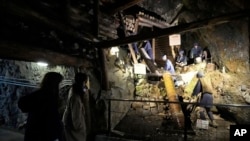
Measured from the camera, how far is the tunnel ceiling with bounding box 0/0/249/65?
5527 mm

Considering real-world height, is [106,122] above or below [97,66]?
below

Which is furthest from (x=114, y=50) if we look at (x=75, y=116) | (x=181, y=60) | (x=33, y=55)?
(x=181, y=60)

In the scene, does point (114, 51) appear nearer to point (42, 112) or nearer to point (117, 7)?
point (117, 7)

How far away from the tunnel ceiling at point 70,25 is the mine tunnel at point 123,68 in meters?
0.03

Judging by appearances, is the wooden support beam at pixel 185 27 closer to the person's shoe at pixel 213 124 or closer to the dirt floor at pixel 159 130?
the dirt floor at pixel 159 130

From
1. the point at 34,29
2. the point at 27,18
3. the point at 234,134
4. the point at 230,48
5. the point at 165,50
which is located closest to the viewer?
the point at 234,134

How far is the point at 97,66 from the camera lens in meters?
8.15

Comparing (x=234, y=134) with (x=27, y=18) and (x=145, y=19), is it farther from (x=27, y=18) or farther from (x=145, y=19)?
(x=145, y=19)

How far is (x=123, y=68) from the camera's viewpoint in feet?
33.0

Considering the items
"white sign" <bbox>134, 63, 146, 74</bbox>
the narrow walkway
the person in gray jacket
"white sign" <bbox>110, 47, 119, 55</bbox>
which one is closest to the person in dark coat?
the person in gray jacket

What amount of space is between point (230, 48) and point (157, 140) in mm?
6530

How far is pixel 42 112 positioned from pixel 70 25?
4.06 metres

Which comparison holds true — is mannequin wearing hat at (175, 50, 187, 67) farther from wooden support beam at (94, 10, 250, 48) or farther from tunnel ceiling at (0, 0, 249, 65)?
wooden support beam at (94, 10, 250, 48)

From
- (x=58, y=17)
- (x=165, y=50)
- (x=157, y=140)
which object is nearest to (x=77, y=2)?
(x=58, y=17)
